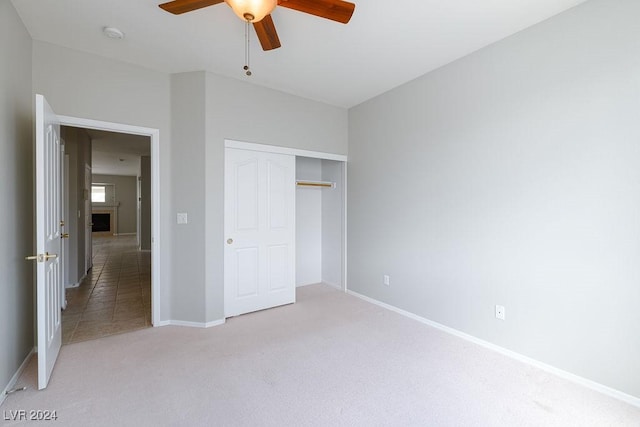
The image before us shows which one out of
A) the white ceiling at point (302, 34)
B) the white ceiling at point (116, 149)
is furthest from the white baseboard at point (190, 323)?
the white ceiling at point (116, 149)

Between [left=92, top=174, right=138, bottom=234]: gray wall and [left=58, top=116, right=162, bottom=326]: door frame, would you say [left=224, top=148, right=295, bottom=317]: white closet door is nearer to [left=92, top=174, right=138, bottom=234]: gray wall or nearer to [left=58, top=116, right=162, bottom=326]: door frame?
[left=58, top=116, right=162, bottom=326]: door frame

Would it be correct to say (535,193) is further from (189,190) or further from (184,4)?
(189,190)

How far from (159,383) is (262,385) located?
0.74 m

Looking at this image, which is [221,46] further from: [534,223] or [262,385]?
[534,223]

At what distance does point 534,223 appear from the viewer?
2318mm

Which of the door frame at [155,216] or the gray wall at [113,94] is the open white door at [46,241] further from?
the door frame at [155,216]

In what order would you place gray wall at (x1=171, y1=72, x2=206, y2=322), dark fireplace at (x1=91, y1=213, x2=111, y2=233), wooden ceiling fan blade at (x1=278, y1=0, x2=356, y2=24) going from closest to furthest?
wooden ceiling fan blade at (x1=278, y1=0, x2=356, y2=24)
gray wall at (x1=171, y1=72, x2=206, y2=322)
dark fireplace at (x1=91, y1=213, x2=111, y2=233)

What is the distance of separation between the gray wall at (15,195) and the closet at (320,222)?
283 cm

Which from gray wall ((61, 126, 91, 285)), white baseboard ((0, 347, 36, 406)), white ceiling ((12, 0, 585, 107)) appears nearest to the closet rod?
white ceiling ((12, 0, 585, 107))

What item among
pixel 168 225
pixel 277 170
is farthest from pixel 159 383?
pixel 277 170

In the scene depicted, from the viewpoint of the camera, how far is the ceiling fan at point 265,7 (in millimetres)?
1493

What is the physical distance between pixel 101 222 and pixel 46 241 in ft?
38.3

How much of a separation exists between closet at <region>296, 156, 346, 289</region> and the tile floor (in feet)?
7.12

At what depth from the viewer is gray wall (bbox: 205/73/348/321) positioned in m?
3.08
